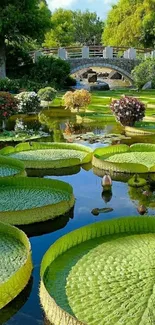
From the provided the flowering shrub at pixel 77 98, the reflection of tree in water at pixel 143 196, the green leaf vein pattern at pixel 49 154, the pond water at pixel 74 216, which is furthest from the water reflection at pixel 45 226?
the flowering shrub at pixel 77 98

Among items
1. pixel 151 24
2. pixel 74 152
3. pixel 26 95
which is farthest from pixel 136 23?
pixel 74 152

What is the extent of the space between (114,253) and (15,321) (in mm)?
1352

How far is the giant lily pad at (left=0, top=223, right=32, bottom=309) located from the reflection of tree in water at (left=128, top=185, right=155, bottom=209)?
255 centimetres

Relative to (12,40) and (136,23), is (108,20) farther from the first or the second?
(12,40)

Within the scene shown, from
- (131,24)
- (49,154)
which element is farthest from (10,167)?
(131,24)

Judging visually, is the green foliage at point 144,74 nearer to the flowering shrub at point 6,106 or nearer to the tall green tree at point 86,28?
the flowering shrub at point 6,106

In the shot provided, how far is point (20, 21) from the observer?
30.8m

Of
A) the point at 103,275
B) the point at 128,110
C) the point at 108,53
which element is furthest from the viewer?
the point at 108,53

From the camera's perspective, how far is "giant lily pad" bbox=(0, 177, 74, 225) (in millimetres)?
6750

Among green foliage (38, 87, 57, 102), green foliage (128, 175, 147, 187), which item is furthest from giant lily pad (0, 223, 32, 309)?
green foliage (38, 87, 57, 102)

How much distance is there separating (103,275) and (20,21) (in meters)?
27.9

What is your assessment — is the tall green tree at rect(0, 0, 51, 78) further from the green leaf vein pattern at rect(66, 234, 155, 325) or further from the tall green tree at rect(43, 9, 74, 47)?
the green leaf vein pattern at rect(66, 234, 155, 325)

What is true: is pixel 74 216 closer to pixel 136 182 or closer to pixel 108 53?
pixel 136 182

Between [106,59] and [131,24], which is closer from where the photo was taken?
[106,59]
